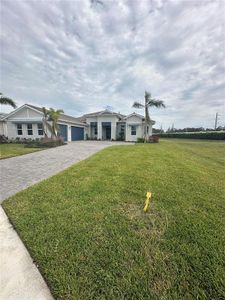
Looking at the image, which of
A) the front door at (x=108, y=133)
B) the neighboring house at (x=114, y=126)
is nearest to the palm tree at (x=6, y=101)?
the neighboring house at (x=114, y=126)

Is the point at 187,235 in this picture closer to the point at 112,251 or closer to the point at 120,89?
the point at 112,251

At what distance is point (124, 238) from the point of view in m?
2.56

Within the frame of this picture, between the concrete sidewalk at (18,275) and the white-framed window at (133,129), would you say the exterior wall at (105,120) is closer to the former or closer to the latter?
the white-framed window at (133,129)

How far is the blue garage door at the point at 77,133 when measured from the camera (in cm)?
2515

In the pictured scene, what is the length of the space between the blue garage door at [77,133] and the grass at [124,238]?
21.1 m

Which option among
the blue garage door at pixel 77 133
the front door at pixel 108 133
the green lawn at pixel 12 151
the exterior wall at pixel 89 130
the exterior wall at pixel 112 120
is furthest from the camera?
the front door at pixel 108 133

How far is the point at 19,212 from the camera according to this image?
11.1 ft

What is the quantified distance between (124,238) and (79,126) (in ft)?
85.4

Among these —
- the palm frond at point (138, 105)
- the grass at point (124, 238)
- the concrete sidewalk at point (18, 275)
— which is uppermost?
the palm frond at point (138, 105)

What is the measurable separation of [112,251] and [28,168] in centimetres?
646

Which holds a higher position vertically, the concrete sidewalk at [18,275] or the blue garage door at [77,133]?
the blue garage door at [77,133]

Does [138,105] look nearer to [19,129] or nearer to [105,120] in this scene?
[105,120]

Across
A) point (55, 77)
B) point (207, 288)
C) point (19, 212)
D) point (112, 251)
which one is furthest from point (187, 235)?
point (55, 77)

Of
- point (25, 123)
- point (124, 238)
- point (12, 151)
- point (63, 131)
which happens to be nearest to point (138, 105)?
point (63, 131)
